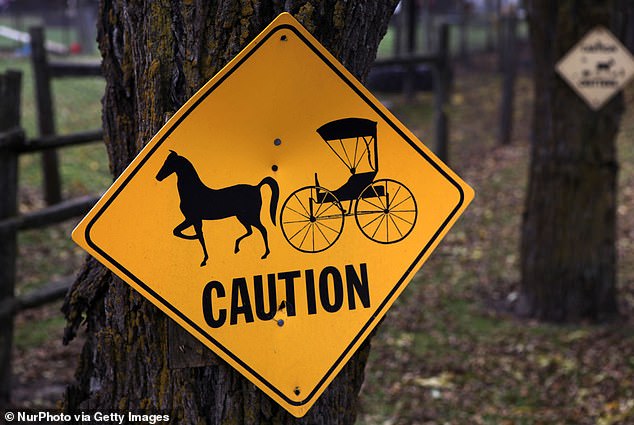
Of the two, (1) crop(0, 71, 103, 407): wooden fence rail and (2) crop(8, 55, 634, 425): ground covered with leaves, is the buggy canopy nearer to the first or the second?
(2) crop(8, 55, 634, 425): ground covered with leaves

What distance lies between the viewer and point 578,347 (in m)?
5.43

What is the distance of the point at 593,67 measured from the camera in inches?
225

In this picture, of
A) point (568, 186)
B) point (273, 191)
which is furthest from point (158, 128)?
point (568, 186)

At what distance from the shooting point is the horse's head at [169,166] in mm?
1866

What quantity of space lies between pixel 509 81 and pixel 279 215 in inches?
380

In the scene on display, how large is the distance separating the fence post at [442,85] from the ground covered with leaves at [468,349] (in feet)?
5.06

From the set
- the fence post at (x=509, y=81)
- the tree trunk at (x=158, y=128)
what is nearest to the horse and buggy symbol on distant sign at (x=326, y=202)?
the tree trunk at (x=158, y=128)

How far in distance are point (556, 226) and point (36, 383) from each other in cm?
356

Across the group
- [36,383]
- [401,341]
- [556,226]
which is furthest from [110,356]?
[556,226]

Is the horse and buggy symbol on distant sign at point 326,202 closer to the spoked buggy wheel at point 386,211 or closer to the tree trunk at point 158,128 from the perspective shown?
the spoked buggy wheel at point 386,211

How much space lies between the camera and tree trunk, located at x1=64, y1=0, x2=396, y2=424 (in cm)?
193

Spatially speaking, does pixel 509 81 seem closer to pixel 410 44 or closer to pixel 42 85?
pixel 410 44

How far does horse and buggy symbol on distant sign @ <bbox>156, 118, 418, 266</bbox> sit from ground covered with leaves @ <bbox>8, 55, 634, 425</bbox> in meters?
2.76

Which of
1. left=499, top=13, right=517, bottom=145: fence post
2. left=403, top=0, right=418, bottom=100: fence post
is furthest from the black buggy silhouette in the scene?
left=403, top=0, right=418, bottom=100: fence post
